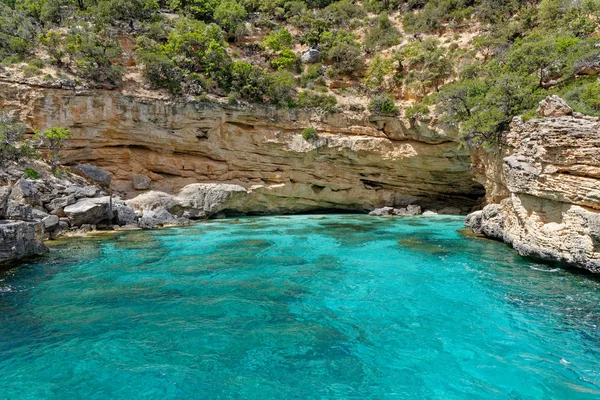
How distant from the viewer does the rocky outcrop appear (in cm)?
839

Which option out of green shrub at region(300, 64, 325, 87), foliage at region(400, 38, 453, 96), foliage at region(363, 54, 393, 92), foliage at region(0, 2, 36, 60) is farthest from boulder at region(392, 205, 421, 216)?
foliage at region(0, 2, 36, 60)

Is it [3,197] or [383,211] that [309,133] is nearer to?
[383,211]

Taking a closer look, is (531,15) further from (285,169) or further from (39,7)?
(39,7)

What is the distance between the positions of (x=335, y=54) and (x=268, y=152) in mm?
11425

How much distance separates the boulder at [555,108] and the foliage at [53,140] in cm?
2234

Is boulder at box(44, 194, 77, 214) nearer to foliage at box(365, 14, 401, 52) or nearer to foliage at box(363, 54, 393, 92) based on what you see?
foliage at box(363, 54, 393, 92)

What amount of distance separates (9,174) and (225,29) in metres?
22.2

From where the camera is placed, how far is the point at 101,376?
186 inches

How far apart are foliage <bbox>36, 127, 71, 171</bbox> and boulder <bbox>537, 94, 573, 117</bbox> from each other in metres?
22.3

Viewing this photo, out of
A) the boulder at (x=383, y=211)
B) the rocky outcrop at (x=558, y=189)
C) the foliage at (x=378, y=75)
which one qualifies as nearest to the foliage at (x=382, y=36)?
the foliage at (x=378, y=75)

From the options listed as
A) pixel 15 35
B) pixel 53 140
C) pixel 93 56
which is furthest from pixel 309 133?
pixel 15 35

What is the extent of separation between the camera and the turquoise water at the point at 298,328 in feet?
15.1

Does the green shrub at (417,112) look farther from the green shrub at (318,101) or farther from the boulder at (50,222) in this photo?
the boulder at (50,222)

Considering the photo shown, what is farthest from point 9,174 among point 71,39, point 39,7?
point 39,7
